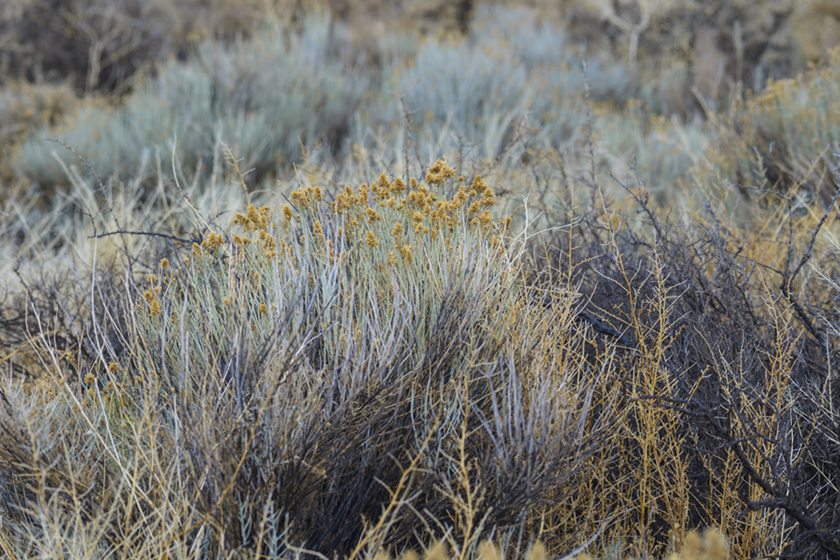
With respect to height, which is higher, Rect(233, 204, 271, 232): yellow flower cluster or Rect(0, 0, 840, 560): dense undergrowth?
Rect(233, 204, 271, 232): yellow flower cluster

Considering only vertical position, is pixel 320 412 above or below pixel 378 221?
below

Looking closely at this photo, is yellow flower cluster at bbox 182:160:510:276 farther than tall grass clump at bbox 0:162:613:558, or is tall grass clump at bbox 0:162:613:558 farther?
yellow flower cluster at bbox 182:160:510:276

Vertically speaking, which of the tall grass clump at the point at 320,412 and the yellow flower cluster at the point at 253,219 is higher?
the yellow flower cluster at the point at 253,219

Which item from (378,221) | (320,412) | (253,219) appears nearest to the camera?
(320,412)

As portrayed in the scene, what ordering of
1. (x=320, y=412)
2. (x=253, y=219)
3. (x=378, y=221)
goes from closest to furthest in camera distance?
1. (x=320, y=412)
2. (x=253, y=219)
3. (x=378, y=221)

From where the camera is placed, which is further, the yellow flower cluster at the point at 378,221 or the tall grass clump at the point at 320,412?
the yellow flower cluster at the point at 378,221

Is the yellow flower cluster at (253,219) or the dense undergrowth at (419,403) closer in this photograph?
the dense undergrowth at (419,403)

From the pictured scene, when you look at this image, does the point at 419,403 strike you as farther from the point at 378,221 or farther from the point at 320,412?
the point at 378,221

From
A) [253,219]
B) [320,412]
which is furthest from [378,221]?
[320,412]

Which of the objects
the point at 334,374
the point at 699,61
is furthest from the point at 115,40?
the point at 334,374

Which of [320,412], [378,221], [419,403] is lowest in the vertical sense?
[419,403]

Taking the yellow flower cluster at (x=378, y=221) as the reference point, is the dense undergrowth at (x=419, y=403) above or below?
below

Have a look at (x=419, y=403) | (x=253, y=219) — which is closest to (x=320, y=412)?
(x=419, y=403)

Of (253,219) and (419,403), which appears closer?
(419,403)
